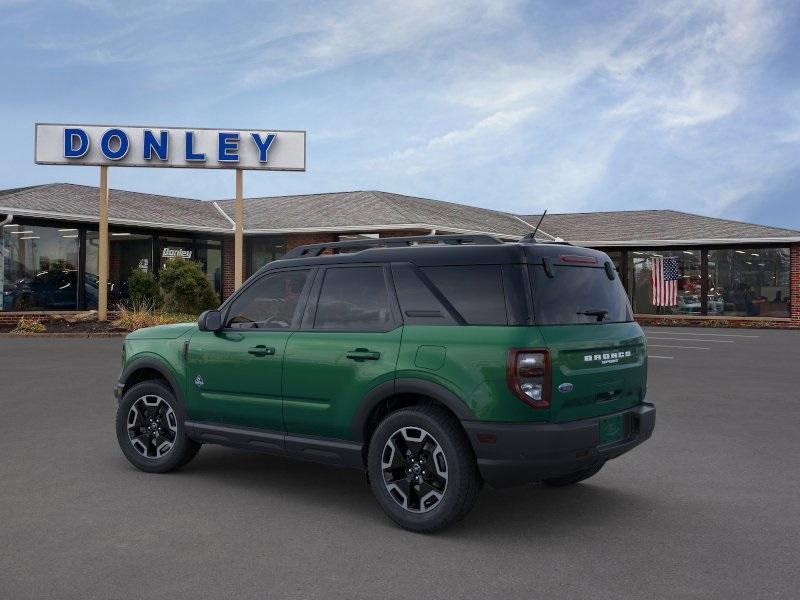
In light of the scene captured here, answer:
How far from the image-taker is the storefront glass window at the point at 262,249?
31250mm

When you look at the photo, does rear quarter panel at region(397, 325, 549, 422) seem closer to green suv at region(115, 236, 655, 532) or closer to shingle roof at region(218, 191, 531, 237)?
green suv at region(115, 236, 655, 532)

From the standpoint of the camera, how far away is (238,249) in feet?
84.3

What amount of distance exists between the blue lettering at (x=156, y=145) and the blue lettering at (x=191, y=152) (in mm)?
651

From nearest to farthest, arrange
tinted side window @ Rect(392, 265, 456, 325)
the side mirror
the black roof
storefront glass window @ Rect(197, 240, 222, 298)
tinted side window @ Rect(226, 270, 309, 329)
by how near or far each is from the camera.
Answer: the black roof < tinted side window @ Rect(392, 265, 456, 325) < tinted side window @ Rect(226, 270, 309, 329) < the side mirror < storefront glass window @ Rect(197, 240, 222, 298)

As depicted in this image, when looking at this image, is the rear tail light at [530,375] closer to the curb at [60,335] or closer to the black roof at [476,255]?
the black roof at [476,255]

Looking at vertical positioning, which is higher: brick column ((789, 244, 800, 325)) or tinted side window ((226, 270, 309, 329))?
brick column ((789, 244, 800, 325))

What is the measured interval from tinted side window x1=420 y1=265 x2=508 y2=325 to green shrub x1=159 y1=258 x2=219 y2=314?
833 inches

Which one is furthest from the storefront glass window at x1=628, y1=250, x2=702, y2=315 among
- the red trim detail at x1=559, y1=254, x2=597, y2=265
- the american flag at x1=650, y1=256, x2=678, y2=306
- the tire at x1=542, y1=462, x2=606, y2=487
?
the red trim detail at x1=559, y1=254, x2=597, y2=265

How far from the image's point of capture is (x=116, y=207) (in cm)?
2950

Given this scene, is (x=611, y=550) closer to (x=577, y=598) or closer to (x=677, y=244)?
(x=577, y=598)

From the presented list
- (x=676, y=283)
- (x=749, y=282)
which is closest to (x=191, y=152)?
(x=676, y=283)

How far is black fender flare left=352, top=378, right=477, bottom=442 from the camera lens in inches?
194

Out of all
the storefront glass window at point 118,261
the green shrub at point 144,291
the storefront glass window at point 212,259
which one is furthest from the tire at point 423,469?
the storefront glass window at point 212,259

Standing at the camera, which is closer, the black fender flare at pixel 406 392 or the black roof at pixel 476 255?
the black fender flare at pixel 406 392
